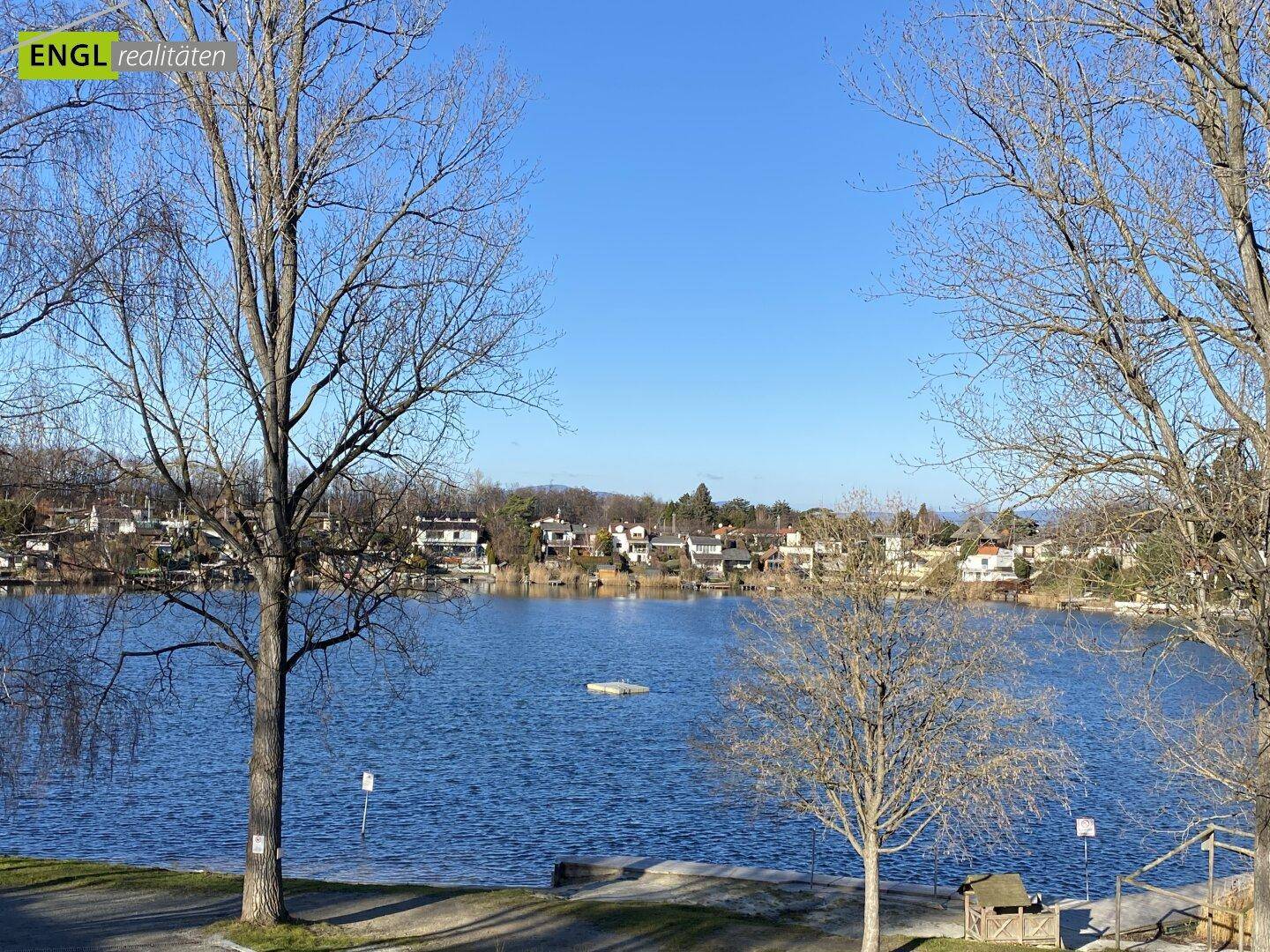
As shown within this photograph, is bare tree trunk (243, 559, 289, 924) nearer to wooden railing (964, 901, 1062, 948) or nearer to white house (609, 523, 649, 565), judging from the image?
wooden railing (964, 901, 1062, 948)

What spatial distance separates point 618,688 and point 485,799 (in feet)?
65.0

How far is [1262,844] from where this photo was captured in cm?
1045

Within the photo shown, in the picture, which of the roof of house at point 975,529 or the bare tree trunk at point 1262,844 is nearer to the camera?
the bare tree trunk at point 1262,844

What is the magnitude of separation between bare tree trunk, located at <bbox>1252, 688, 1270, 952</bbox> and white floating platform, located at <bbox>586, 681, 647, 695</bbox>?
136 feet

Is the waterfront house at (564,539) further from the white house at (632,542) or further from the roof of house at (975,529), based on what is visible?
the roof of house at (975,529)

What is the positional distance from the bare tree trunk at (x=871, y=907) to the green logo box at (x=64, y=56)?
15.9 metres

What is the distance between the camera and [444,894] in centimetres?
1848

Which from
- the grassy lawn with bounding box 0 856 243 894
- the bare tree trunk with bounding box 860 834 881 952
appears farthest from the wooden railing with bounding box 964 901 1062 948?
the grassy lawn with bounding box 0 856 243 894

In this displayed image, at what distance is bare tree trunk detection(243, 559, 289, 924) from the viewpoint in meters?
14.0

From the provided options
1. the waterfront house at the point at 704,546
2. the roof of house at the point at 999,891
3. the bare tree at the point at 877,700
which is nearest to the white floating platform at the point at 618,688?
the bare tree at the point at 877,700

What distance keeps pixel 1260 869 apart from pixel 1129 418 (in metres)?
4.60

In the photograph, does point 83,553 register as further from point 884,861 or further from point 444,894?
point 884,861

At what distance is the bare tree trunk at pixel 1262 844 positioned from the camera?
1029 cm

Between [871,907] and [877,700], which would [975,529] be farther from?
[877,700]
